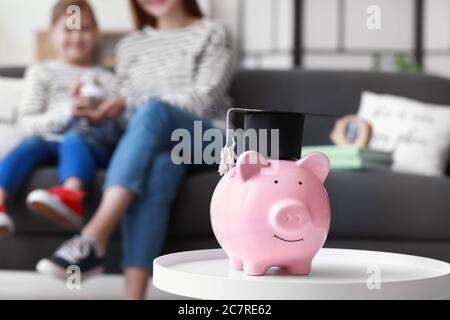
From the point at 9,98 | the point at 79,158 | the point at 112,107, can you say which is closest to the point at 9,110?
the point at 9,98

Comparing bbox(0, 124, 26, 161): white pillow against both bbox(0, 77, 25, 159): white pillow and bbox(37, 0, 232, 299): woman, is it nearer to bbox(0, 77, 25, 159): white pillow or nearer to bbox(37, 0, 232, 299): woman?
bbox(0, 77, 25, 159): white pillow

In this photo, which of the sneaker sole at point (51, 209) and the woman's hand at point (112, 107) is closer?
the sneaker sole at point (51, 209)

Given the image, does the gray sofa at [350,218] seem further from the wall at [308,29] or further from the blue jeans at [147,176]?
the wall at [308,29]

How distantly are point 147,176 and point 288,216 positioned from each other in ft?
3.16

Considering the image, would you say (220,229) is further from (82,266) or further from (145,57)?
(145,57)

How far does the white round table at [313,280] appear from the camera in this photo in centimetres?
65

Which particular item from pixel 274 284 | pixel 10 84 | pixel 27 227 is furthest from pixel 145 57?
pixel 274 284

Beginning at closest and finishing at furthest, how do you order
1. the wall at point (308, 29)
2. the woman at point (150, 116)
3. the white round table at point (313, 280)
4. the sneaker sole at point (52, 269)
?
1. the white round table at point (313, 280)
2. the sneaker sole at point (52, 269)
3. the woman at point (150, 116)
4. the wall at point (308, 29)

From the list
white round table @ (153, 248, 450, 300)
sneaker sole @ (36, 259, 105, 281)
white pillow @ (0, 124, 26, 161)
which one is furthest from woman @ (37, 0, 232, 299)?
white round table @ (153, 248, 450, 300)

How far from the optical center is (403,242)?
173 cm

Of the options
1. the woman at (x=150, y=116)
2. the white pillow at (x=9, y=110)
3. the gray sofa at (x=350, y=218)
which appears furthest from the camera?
the white pillow at (x=9, y=110)

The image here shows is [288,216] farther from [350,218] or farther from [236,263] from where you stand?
[350,218]

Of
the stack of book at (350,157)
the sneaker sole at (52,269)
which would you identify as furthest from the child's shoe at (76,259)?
the stack of book at (350,157)
